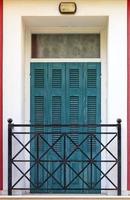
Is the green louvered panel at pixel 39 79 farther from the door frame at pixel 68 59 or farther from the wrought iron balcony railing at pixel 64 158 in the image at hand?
the wrought iron balcony railing at pixel 64 158

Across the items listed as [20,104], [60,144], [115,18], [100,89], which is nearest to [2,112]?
[20,104]

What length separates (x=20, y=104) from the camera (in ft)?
30.7

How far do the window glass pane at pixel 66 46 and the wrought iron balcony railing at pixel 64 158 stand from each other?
1.33 m

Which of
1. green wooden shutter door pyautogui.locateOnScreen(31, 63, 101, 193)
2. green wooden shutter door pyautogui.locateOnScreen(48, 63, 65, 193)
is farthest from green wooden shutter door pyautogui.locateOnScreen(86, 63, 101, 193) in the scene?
green wooden shutter door pyautogui.locateOnScreen(48, 63, 65, 193)

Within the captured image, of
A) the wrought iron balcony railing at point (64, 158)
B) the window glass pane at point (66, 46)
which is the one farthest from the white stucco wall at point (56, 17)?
the window glass pane at point (66, 46)

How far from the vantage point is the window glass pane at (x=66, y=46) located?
395 inches

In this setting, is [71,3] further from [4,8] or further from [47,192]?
[47,192]

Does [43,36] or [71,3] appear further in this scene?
[43,36]

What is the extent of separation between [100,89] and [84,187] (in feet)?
5.81

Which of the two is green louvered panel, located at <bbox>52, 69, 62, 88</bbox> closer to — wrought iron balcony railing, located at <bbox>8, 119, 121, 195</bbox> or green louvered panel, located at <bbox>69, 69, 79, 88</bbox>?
green louvered panel, located at <bbox>69, 69, 79, 88</bbox>

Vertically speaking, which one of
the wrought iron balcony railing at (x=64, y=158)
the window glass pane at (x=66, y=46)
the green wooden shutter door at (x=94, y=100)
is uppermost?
the window glass pane at (x=66, y=46)

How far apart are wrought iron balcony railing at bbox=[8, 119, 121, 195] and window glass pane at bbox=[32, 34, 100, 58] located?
4.38 ft

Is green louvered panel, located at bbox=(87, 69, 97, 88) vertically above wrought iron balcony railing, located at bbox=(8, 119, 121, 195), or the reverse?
green louvered panel, located at bbox=(87, 69, 97, 88)

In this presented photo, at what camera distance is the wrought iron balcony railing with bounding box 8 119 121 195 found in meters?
8.98
